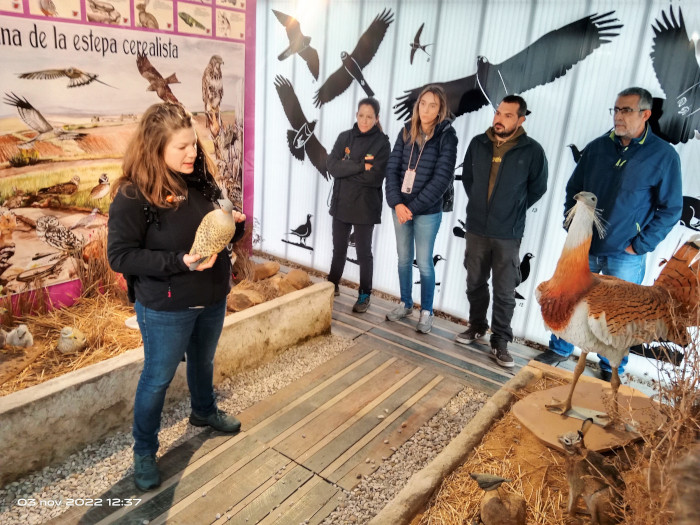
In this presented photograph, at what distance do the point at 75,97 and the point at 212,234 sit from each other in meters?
1.87

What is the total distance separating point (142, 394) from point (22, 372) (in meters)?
0.92

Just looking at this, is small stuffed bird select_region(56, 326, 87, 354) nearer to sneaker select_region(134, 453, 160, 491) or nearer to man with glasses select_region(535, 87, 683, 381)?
sneaker select_region(134, 453, 160, 491)

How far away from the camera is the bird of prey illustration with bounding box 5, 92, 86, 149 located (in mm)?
2955

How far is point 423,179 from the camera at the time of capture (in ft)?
12.6

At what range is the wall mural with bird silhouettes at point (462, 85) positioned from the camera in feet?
10.9

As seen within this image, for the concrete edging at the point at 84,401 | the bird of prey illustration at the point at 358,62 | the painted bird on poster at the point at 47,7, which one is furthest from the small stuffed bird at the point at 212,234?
the bird of prey illustration at the point at 358,62

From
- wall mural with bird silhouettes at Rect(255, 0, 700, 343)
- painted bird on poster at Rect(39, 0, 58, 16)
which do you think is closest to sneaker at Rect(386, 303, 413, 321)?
wall mural with bird silhouettes at Rect(255, 0, 700, 343)

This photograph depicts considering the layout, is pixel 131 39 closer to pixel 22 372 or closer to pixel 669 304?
pixel 22 372

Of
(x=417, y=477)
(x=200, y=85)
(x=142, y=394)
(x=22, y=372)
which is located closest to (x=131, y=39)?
(x=200, y=85)

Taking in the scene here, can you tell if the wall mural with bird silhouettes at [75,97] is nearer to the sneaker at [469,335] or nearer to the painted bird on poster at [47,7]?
the painted bird on poster at [47,7]

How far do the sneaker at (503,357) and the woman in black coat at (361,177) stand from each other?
4.11 feet

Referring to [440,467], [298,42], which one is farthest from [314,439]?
[298,42]

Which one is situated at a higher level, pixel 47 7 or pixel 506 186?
pixel 47 7

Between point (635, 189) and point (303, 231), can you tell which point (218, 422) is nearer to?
point (635, 189)
